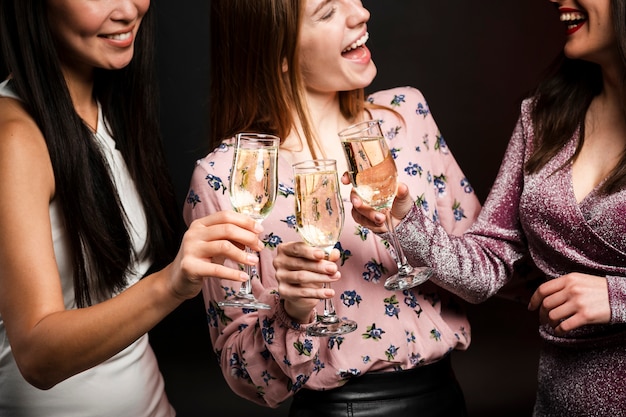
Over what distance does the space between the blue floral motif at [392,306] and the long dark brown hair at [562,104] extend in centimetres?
55

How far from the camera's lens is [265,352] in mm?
2471

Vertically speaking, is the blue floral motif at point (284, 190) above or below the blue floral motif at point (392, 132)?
below

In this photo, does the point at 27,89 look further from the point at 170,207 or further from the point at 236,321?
the point at 236,321

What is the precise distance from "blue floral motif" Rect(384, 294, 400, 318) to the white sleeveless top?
A: 0.74 m

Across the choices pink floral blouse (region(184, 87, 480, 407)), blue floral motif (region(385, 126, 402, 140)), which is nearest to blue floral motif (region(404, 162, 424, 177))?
pink floral blouse (region(184, 87, 480, 407))

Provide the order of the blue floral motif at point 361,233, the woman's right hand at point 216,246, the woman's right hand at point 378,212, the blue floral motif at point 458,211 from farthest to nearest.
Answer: the blue floral motif at point 458,211 → the blue floral motif at point 361,233 → the woman's right hand at point 378,212 → the woman's right hand at point 216,246

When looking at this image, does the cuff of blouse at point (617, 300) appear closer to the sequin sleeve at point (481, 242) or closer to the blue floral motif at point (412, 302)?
the sequin sleeve at point (481, 242)

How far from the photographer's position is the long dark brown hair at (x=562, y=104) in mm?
2664

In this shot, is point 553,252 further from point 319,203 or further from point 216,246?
point 216,246

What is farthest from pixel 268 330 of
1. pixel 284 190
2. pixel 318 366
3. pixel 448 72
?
pixel 448 72

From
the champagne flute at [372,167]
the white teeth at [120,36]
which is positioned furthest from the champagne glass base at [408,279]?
the white teeth at [120,36]

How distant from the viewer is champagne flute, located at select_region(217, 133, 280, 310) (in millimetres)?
2041

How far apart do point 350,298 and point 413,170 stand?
445 millimetres

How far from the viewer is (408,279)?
224 cm
